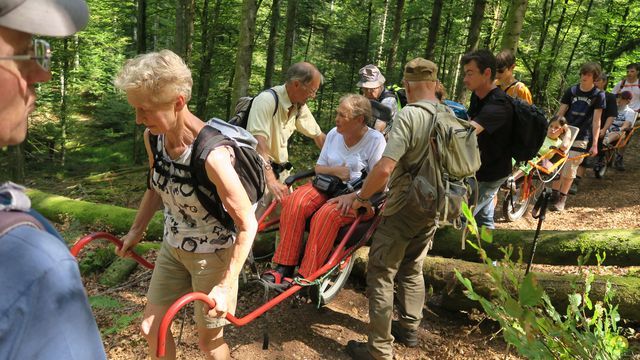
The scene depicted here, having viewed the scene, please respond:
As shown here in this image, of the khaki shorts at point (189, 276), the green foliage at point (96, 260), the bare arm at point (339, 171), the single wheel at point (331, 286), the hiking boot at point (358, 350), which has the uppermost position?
the bare arm at point (339, 171)

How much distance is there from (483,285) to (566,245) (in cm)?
124

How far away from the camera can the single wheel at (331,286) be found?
12.6ft

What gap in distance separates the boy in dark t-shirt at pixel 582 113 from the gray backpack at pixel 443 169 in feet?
16.0

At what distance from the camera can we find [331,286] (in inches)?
163

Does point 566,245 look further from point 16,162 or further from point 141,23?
point 141,23

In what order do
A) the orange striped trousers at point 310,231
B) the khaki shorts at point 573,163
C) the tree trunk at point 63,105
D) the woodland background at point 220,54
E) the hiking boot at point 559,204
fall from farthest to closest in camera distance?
the tree trunk at point 63,105
the woodland background at point 220,54
the hiking boot at point 559,204
the khaki shorts at point 573,163
the orange striped trousers at point 310,231

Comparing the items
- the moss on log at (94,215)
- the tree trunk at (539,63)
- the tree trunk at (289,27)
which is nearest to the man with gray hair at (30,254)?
the moss on log at (94,215)

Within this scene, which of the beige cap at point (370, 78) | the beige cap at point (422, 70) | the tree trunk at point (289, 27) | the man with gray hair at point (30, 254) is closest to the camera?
the man with gray hair at point (30, 254)

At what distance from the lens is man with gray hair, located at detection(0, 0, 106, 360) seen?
2.32 ft

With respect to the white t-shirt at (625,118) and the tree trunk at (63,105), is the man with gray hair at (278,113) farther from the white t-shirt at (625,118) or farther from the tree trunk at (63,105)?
the tree trunk at (63,105)

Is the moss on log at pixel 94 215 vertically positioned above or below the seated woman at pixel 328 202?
below

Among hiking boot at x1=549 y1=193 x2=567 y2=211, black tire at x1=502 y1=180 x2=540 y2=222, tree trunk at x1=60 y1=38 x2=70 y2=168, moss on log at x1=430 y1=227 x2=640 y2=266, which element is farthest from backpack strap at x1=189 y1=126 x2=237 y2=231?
tree trunk at x1=60 y1=38 x2=70 y2=168

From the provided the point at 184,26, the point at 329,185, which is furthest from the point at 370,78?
the point at 184,26

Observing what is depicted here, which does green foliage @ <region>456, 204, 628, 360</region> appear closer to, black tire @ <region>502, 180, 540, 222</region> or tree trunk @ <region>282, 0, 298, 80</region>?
black tire @ <region>502, 180, 540, 222</region>
